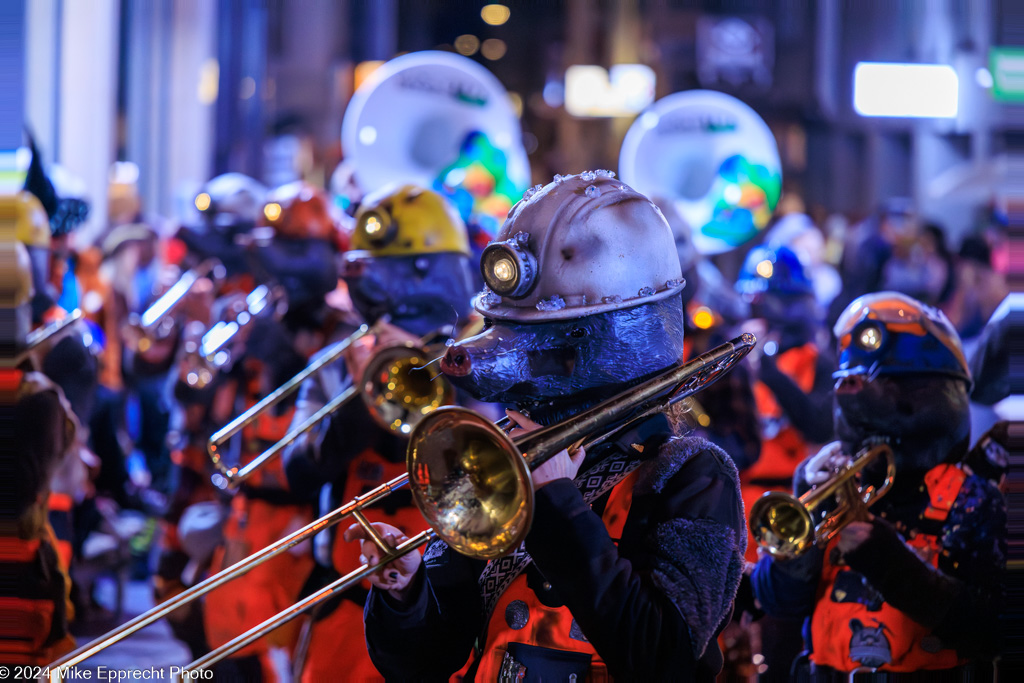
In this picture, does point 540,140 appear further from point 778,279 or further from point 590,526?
point 590,526

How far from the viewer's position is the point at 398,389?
3654 mm

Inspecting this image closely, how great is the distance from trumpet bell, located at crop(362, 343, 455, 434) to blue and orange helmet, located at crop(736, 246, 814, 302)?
3.37 m

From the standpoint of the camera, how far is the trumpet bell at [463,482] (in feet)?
6.39

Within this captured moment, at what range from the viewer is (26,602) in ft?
11.5

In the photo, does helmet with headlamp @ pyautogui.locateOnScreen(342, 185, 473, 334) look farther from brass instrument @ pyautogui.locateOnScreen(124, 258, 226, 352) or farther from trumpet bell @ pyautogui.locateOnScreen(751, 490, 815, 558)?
brass instrument @ pyautogui.locateOnScreen(124, 258, 226, 352)

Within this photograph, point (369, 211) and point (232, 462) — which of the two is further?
point (232, 462)

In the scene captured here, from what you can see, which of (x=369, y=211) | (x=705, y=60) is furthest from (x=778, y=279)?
(x=705, y=60)

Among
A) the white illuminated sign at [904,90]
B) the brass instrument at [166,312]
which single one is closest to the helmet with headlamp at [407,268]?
the brass instrument at [166,312]

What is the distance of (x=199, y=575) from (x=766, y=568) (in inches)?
119

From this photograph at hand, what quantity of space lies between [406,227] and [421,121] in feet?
14.0

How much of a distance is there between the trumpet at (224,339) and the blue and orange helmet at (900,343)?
8.95 ft

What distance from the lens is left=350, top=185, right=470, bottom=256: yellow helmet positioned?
4.05 metres

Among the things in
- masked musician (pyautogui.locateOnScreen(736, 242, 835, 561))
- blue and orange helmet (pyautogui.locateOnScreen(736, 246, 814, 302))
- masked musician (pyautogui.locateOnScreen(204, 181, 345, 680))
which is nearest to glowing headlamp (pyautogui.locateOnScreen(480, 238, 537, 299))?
masked musician (pyautogui.locateOnScreen(204, 181, 345, 680))

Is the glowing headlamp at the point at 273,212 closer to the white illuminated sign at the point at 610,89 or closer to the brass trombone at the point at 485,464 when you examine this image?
the brass trombone at the point at 485,464
